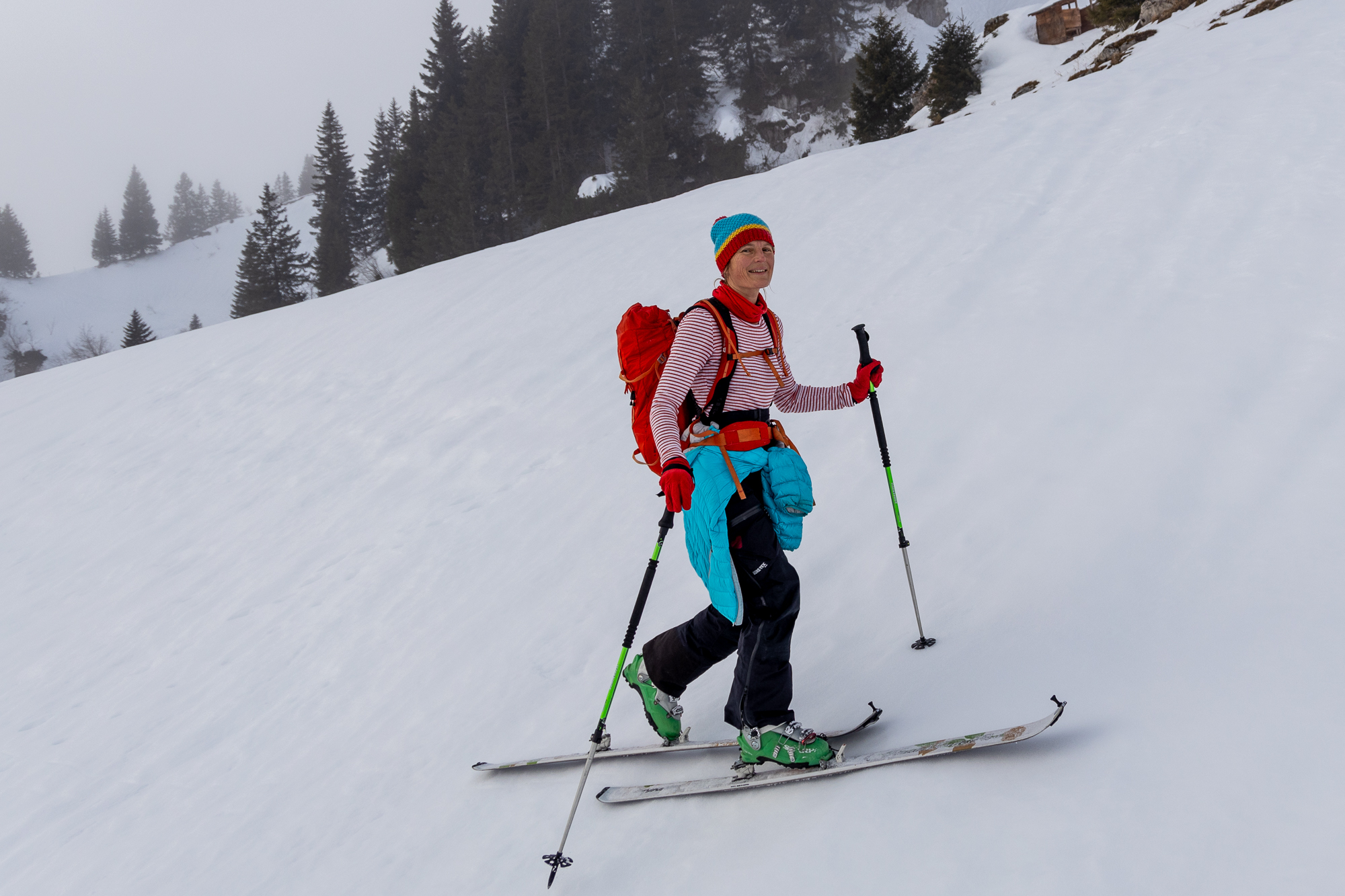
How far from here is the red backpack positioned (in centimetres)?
276

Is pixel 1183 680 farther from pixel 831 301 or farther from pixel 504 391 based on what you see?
pixel 504 391

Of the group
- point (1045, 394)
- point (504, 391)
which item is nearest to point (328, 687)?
point (504, 391)

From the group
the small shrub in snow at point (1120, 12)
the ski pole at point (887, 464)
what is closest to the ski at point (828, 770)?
the ski pole at point (887, 464)

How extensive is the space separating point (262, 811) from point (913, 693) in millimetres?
3014

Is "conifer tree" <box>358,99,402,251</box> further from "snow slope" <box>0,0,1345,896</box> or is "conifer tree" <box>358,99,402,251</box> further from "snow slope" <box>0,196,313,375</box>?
"snow slope" <box>0,0,1345,896</box>

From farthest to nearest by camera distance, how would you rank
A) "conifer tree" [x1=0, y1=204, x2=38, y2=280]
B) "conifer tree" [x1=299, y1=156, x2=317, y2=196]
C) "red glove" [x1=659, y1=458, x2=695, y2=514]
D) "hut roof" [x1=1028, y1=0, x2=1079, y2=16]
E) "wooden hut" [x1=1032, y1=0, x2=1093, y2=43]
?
"conifer tree" [x1=299, y1=156, x2=317, y2=196] → "conifer tree" [x1=0, y1=204, x2=38, y2=280] → "hut roof" [x1=1028, y1=0, x2=1079, y2=16] → "wooden hut" [x1=1032, y1=0, x2=1093, y2=43] → "red glove" [x1=659, y1=458, x2=695, y2=514]

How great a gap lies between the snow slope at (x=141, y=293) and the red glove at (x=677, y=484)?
72.7m

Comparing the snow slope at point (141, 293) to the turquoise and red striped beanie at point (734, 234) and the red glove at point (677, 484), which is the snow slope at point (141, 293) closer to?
the turquoise and red striped beanie at point (734, 234)

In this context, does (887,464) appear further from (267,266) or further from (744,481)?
(267,266)

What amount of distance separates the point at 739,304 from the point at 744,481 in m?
0.64

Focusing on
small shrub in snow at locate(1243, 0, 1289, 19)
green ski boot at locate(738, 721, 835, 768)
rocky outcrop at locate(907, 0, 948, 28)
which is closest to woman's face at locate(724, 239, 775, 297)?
green ski boot at locate(738, 721, 835, 768)

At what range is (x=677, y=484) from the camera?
8.07 ft

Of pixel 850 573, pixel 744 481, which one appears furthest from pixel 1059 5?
pixel 744 481

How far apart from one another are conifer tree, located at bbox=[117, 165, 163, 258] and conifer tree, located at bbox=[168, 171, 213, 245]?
33.3 ft
